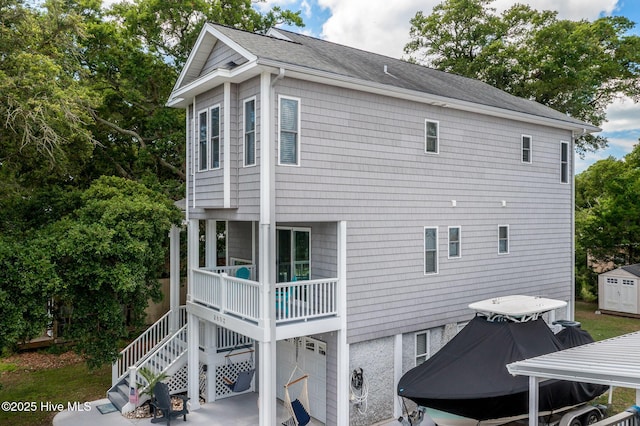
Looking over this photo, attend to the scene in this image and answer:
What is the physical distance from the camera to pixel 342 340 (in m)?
9.48

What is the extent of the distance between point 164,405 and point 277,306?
3.40m

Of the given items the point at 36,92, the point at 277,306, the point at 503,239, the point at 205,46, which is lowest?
the point at 277,306

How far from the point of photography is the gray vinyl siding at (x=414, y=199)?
30.4 feet

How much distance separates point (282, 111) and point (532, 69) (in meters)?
21.0

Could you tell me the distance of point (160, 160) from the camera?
62.9ft

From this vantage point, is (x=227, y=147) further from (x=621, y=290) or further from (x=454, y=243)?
(x=621, y=290)

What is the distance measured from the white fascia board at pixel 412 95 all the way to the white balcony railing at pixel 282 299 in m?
3.98

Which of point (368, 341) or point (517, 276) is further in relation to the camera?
point (517, 276)

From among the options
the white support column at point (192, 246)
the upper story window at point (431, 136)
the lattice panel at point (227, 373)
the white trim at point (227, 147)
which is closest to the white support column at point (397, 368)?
the lattice panel at point (227, 373)

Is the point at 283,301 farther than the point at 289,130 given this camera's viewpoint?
Yes

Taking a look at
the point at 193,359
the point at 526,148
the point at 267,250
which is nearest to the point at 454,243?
the point at 526,148

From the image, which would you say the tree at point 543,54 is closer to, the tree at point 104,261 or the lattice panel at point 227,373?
the lattice panel at point 227,373

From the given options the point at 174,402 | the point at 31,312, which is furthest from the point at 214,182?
the point at 174,402

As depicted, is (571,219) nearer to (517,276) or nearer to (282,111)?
(517,276)
